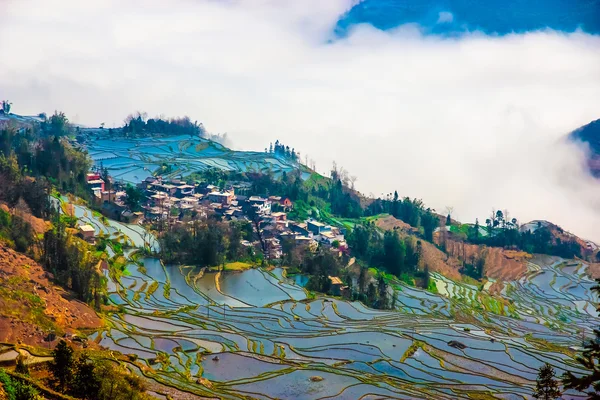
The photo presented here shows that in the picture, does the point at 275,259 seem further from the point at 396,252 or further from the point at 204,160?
the point at 204,160

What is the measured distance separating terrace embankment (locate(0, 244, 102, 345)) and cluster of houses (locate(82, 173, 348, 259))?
18627 mm

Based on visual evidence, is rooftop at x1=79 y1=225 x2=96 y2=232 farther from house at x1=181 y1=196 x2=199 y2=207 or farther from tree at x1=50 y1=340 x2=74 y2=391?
tree at x1=50 y1=340 x2=74 y2=391

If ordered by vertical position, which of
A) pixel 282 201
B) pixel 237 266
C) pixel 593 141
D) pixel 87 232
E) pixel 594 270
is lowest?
pixel 237 266

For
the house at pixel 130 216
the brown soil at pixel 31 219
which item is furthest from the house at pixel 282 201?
the brown soil at pixel 31 219

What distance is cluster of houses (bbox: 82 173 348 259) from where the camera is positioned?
147 feet

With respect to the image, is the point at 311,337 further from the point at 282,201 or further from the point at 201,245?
the point at 282,201

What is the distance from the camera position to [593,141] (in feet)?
305

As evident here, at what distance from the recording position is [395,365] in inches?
832

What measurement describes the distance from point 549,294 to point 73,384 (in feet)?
126

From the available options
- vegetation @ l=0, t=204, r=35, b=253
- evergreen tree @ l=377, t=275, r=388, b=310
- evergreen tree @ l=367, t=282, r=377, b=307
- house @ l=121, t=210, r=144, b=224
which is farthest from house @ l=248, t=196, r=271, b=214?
vegetation @ l=0, t=204, r=35, b=253

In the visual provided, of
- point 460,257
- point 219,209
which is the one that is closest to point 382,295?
point 460,257

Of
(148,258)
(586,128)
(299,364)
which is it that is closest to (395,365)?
(299,364)

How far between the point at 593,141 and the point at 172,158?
66610mm

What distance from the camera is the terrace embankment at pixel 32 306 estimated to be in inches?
732
